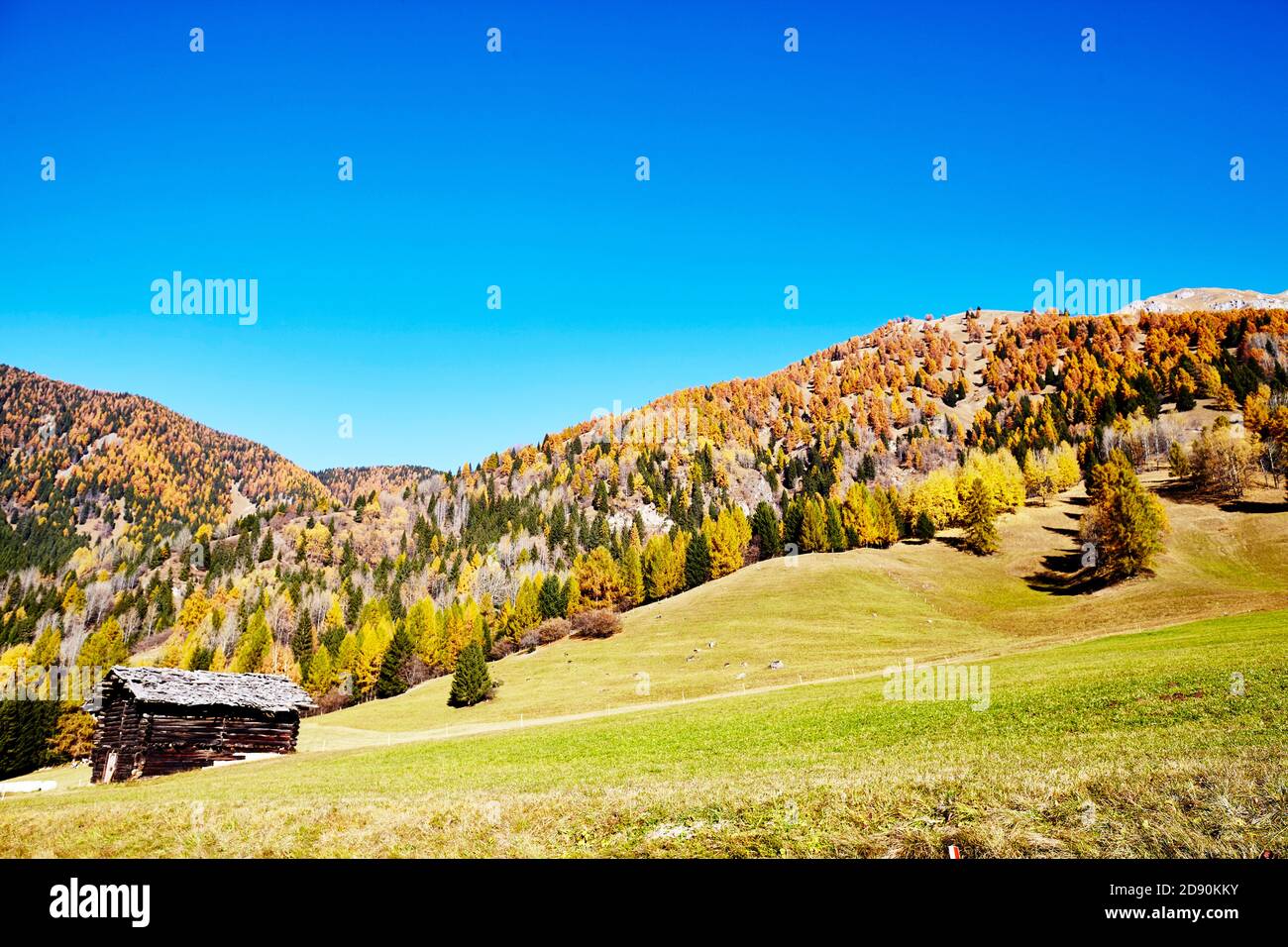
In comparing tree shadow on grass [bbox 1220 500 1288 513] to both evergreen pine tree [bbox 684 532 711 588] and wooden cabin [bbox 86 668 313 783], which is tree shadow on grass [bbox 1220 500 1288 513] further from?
wooden cabin [bbox 86 668 313 783]

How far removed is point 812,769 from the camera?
18547 millimetres

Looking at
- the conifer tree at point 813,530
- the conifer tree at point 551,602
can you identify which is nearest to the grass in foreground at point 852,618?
the conifer tree at point 813,530

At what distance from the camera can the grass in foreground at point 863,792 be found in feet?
31.4

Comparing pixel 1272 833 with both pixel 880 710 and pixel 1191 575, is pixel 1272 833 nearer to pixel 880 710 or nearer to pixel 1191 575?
pixel 880 710

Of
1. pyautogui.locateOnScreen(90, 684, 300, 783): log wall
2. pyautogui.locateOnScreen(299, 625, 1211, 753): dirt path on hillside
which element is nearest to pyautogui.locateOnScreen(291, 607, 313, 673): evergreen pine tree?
pyautogui.locateOnScreen(299, 625, 1211, 753): dirt path on hillside

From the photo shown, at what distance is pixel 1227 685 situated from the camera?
22516 mm

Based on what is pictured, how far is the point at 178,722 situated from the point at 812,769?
144 feet

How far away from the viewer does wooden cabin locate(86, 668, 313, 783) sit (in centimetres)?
4247

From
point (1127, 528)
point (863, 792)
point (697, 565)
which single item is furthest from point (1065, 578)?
point (863, 792)

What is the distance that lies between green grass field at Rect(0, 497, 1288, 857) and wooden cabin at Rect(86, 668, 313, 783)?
4442 mm
